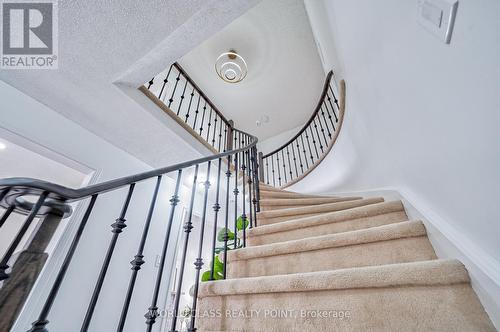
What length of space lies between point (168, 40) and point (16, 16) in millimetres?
978

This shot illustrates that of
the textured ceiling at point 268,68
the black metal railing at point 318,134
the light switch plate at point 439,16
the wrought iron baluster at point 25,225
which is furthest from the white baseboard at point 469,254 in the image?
the textured ceiling at point 268,68

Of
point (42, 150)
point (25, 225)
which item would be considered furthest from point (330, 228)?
point (42, 150)

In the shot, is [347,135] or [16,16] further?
[347,135]

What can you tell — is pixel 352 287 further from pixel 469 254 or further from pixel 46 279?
pixel 46 279

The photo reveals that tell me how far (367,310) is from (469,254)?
44 cm

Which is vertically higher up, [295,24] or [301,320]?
[295,24]

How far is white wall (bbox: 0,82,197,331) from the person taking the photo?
1812 millimetres

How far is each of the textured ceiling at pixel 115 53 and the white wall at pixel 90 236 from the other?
0.57 ft

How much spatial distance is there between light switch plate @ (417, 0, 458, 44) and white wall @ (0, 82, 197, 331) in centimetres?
284

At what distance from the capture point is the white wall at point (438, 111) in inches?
26.7

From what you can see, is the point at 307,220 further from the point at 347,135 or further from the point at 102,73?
the point at 102,73

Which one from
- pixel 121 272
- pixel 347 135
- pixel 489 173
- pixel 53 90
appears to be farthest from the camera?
pixel 347 135

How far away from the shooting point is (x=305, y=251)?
1197 mm

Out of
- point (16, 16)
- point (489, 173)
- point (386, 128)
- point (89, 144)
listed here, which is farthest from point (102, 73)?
point (489, 173)
